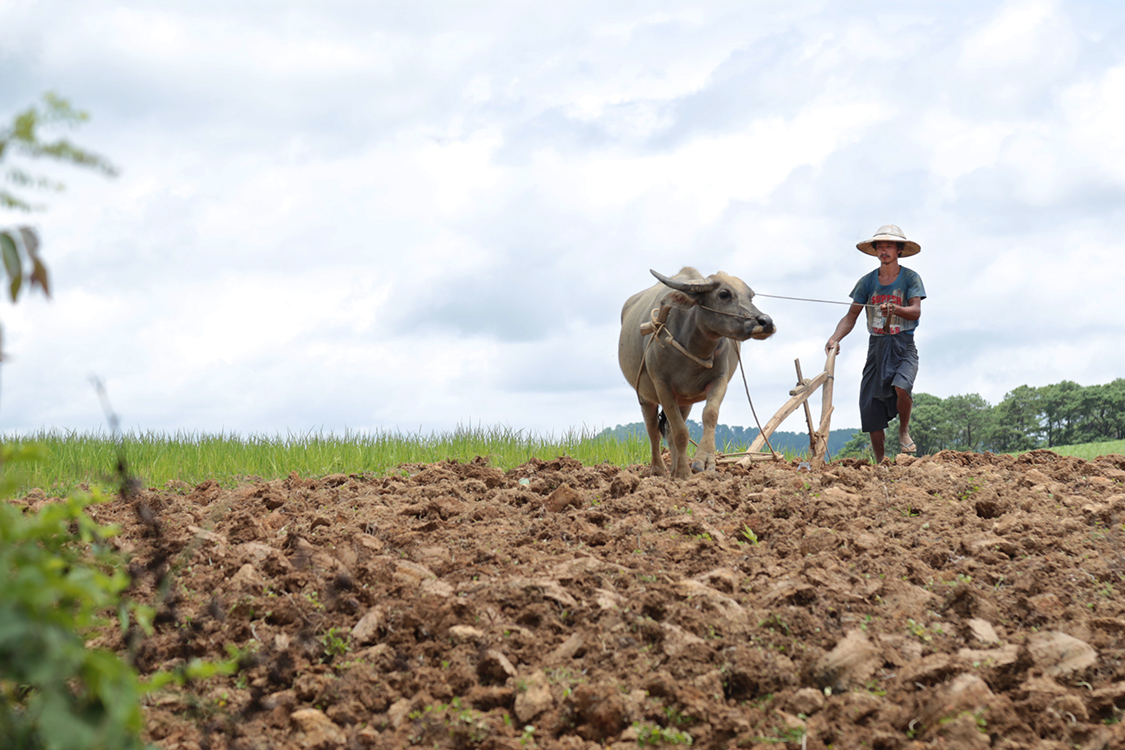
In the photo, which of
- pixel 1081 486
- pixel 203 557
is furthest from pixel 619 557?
pixel 1081 486

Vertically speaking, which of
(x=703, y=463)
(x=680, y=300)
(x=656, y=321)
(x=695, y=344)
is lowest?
(x=703, y=463)

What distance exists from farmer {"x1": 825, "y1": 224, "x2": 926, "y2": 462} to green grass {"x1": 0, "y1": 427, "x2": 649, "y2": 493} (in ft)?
9.92

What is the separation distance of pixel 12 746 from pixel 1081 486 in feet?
21.2

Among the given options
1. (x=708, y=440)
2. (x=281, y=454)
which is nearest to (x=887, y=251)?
(x=708, y=440)

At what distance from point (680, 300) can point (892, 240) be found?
3.14m

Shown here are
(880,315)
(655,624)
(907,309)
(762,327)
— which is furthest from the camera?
(880,315)

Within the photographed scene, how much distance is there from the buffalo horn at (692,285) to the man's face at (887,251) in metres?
2.96

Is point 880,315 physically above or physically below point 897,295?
below

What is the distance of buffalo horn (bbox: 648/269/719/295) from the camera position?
724 centimetres

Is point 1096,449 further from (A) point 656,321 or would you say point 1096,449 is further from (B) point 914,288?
(A) point 656,321

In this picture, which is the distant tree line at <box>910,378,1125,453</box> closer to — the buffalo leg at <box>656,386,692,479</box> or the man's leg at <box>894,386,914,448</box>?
the man's leg at <box>894,386,914,448</box>

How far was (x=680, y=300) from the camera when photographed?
7.34 meters

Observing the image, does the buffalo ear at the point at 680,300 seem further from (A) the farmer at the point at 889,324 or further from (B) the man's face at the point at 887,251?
(B) the man's face at the point at 887,251

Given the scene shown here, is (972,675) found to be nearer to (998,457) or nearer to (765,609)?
(765,609)
